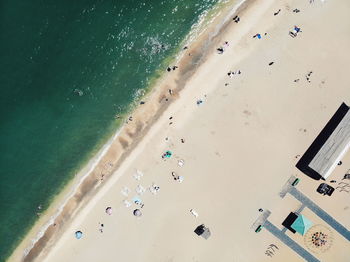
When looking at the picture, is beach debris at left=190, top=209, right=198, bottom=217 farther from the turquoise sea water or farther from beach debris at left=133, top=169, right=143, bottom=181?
the turquoise sea water

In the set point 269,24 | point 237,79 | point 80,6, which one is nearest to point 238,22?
point 269,24

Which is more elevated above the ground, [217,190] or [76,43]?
[76,43]

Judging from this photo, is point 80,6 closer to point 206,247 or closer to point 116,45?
point 116,45

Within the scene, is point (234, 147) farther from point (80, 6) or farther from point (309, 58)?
point (80, 6)

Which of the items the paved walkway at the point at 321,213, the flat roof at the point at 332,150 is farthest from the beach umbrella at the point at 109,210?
the flat roof at the point at 332,150

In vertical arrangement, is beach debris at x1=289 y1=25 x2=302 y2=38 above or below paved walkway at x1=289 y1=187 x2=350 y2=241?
above

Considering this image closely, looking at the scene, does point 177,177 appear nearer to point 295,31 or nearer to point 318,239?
point 318,239

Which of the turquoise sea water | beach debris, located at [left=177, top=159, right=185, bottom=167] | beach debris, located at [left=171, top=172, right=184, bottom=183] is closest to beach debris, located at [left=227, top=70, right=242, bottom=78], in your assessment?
the turquoise sea water

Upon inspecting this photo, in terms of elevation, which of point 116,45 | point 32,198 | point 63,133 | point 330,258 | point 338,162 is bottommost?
point 32,198
